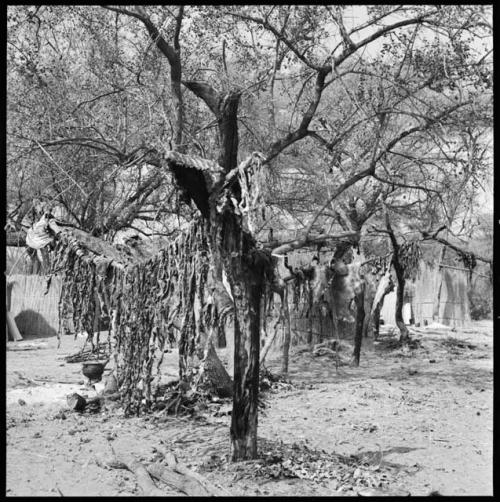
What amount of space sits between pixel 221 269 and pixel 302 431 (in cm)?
285

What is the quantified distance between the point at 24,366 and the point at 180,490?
8.86 meters

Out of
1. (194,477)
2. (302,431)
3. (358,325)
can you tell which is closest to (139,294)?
(194,477)

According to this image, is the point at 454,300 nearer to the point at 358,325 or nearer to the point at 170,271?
the point at 358,325

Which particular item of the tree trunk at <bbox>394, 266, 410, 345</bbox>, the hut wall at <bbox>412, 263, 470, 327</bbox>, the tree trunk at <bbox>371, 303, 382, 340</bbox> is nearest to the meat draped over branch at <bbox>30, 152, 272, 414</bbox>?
the tree trunk at <bbox>394, 266, 410, 345</bbox>

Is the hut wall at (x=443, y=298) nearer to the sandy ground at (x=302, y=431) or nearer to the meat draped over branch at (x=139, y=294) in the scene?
the sandy ground at (x=302, y=431)

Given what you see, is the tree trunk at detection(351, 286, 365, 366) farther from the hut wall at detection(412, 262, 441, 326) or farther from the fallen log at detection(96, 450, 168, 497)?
the hut wall at detection(412, 262, 441, 326)

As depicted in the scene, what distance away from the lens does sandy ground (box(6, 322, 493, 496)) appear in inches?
241

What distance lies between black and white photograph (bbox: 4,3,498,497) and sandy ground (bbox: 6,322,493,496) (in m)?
0.04

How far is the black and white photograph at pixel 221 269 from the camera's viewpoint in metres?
6.29

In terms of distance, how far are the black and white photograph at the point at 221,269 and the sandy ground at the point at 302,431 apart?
4 cm

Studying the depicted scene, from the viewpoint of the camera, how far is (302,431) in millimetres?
8391

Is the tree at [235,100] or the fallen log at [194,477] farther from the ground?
the tree at [235,100]

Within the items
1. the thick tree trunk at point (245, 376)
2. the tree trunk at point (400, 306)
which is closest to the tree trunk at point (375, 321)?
the tree trunk at point (400, 306)

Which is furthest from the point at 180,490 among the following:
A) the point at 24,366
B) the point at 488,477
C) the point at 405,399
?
the point at 24,366
